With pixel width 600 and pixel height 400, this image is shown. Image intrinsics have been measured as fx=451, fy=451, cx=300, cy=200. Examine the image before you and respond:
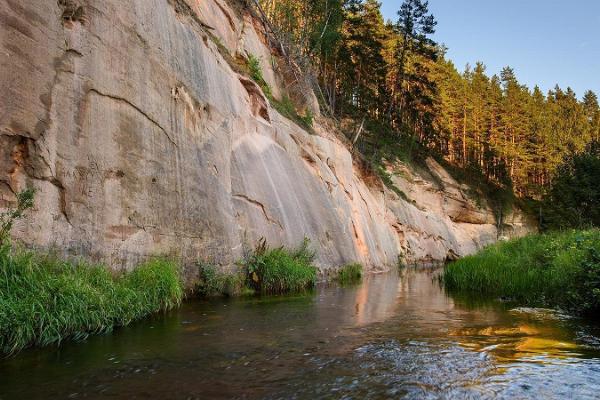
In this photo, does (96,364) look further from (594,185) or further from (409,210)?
(594,185)

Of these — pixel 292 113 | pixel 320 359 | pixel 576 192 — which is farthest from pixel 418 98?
pixel 320 359

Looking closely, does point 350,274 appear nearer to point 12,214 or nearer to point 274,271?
point 274,271

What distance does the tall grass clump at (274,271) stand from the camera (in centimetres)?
1348

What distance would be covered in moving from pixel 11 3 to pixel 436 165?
47140mm

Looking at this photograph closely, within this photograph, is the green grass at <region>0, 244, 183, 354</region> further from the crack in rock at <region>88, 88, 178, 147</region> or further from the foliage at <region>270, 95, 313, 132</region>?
the foliage at <region>270, 95, 313, 132</region>

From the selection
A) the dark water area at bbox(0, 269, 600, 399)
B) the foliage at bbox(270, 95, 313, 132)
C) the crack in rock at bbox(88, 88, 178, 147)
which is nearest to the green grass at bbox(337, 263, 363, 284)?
the foliage at bbox(270, 95, 313, 132)

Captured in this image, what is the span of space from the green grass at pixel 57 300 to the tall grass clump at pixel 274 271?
4.82 meters

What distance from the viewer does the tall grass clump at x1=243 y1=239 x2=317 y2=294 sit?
44.2ft

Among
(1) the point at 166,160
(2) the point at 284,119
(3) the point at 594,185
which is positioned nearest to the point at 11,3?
(1) the point at 166,160

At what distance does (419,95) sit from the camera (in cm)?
4988

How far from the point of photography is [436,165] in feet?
166

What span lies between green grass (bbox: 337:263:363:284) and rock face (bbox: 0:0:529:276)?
1.99ft

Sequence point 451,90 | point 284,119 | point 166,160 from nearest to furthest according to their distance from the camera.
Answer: point 166,160 → point 284,119 → point 451,90

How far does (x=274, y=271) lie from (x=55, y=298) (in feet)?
25.4
